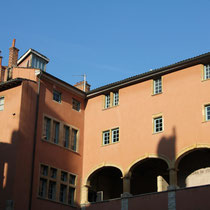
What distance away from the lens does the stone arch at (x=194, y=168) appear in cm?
2909

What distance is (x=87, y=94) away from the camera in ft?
111

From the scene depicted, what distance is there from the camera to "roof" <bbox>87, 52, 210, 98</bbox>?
28.7m

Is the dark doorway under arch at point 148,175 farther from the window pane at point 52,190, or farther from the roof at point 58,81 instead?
the roof at point 58,81

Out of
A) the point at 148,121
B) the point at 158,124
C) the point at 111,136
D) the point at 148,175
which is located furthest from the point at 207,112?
the point at 148,175

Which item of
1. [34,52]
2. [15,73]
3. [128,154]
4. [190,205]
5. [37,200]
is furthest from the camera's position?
[34,52]

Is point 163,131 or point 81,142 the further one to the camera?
point 81,142

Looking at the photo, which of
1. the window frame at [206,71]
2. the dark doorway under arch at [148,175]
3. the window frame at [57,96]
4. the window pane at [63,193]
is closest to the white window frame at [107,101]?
the window frame at [57,96]

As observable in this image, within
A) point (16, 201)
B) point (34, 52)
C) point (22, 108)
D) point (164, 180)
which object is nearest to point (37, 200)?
point (16, 201)

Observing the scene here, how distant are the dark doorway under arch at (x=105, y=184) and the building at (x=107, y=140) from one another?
7 centimetres

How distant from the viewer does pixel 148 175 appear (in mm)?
32250

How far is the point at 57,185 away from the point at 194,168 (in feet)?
27.5

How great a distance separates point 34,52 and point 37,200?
36.6ft

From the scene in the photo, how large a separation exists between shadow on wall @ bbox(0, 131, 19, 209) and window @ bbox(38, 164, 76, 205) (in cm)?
218

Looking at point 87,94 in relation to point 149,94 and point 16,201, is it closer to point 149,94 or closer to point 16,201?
point 149,94
